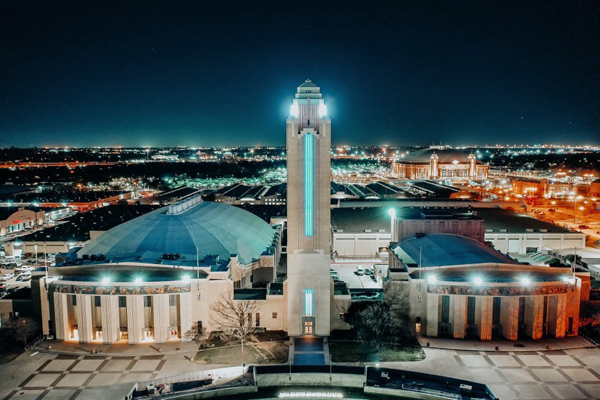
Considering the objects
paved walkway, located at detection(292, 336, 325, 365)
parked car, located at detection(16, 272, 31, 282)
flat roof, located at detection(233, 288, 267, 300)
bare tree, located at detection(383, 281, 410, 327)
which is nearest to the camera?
paved walkway, located at detection(292, 336, 325, 365)

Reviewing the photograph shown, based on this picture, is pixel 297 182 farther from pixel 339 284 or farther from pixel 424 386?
pixel 424 386

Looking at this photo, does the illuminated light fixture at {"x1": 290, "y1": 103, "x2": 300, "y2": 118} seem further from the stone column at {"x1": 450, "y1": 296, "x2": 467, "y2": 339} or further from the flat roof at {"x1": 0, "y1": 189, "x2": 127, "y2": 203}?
the flat roof at {"x1": 0, "y1": 189, "x2": 127, "y2": 203}

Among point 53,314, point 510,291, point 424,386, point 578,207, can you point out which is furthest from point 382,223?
point 578,207

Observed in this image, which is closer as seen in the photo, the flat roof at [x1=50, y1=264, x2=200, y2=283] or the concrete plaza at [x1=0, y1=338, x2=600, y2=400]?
the concrete plaza at [x1=0, y1=338, x2=600, y2=400]

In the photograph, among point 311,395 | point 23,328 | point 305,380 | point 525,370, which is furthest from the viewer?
point 23,328

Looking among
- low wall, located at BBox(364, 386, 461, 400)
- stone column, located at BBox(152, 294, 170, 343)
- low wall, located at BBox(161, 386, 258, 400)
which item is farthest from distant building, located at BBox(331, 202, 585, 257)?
low wall, located at BBox(161, 386, 258, 400)

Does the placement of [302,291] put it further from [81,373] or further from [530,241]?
[530,241]

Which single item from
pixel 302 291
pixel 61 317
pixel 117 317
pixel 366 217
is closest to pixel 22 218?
pixel 61 317
